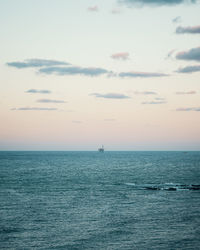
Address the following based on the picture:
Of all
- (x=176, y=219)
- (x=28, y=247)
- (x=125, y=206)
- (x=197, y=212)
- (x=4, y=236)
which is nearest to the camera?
(x=28, y=247)

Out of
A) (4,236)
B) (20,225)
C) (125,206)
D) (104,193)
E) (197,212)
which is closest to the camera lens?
(4,236)

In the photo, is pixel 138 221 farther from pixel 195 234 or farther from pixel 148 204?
pixel 148 204

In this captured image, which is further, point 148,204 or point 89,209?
point 148,204

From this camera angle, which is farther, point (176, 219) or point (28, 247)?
point (176, 219)

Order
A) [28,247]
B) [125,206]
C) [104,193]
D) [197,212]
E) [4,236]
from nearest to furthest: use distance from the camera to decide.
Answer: [28,247] → [4,236] → [197,212] → [125,206] → [104,193]

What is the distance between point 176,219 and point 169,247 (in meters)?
13.5

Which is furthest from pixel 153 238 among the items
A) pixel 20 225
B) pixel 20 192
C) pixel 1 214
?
pixel 20 192

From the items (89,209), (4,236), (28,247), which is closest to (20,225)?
(4,236)

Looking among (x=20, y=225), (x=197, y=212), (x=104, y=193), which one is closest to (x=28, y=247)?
(x=20, y=225)

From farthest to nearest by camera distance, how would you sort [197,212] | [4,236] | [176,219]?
[197,212], [176,219], [4,236]

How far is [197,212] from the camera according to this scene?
191 ft

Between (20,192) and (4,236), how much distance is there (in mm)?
36535

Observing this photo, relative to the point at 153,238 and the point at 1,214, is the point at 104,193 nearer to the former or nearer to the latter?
the point at 1,214

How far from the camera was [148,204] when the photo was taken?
66.0 metres
